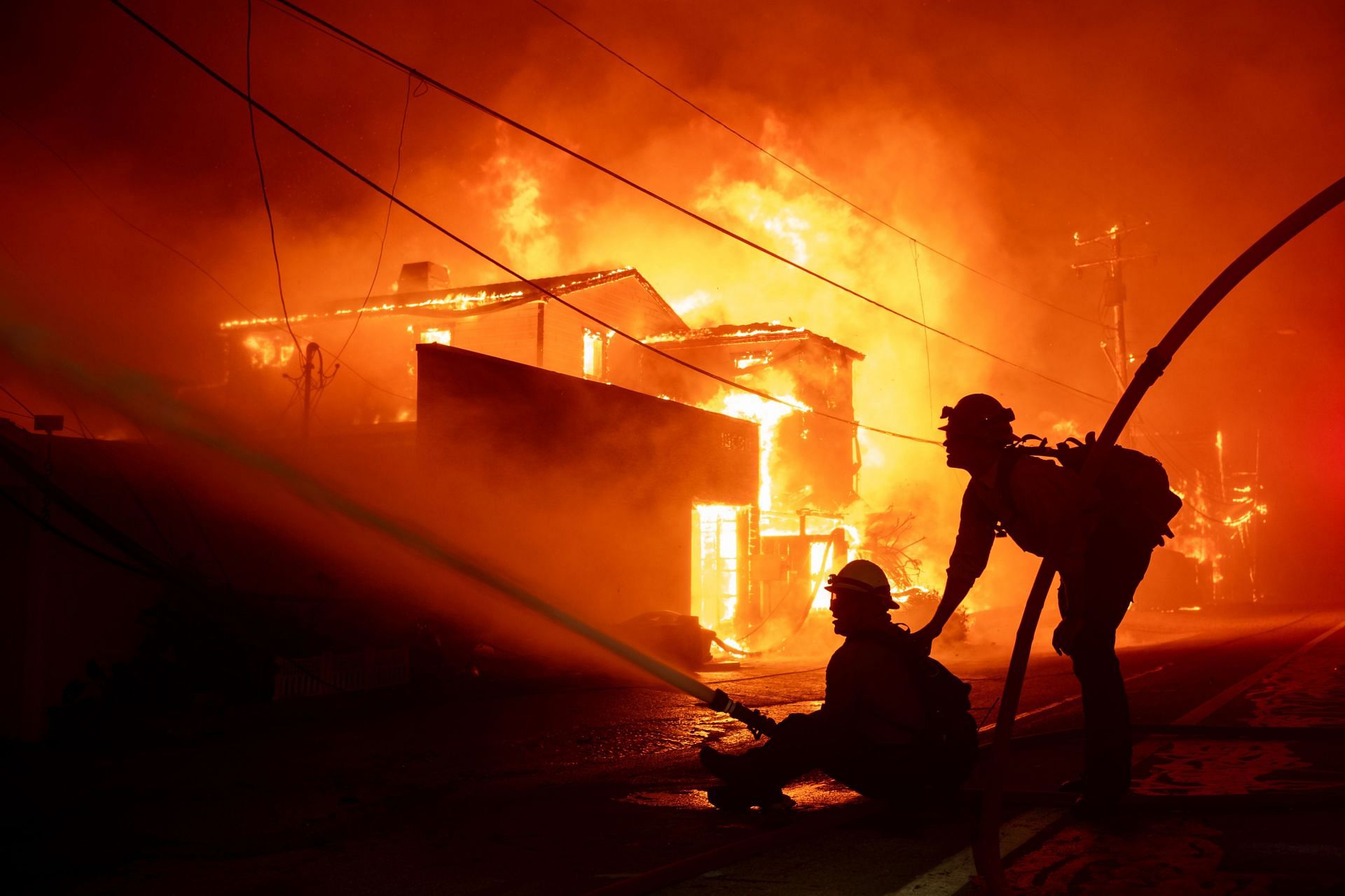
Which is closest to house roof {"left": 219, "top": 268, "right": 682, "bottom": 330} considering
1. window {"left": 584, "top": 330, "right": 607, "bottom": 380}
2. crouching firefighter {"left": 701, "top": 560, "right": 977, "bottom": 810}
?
window {"left": 584, "top": 330, "right": 607, "bottom": 380}

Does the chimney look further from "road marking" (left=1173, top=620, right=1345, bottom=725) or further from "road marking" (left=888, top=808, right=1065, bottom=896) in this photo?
"road marking" (left=888, top=808, right=1065, bottom=896)

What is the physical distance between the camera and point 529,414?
17.0m

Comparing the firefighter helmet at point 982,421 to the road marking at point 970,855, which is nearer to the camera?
the road marking at point 970,855

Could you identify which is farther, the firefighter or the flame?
the flame

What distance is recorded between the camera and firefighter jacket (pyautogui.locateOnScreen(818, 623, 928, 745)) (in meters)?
4.83

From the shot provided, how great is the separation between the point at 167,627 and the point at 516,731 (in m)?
3.76

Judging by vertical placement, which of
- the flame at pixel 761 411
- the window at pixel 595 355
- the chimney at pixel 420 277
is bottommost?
the flame at pixel 761 411

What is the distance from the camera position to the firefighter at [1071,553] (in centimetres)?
479

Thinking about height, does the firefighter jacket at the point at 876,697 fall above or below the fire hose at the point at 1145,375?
below

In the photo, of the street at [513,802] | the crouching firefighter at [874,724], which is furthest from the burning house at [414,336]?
the crouching firefighter at [874,724]

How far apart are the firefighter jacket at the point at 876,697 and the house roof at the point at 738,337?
88.0 ft

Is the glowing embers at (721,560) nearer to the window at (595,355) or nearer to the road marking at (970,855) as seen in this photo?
the window at (595,355)

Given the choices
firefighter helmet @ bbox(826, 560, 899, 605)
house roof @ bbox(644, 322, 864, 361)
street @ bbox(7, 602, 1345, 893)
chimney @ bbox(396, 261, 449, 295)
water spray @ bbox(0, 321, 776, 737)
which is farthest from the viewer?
house roof @ bbox(644, 322, 864, 361)

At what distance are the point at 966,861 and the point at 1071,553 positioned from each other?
59.1 inches
